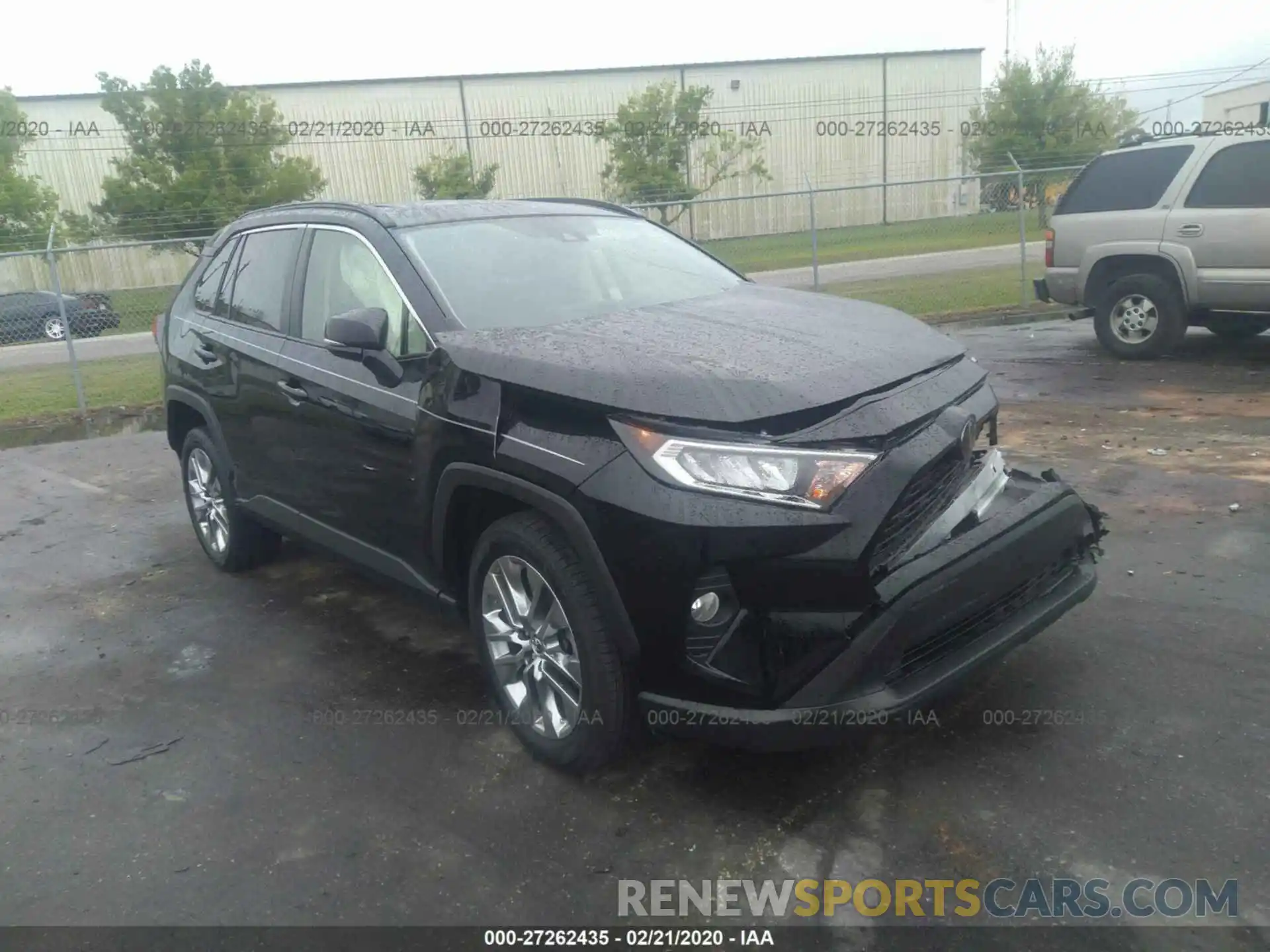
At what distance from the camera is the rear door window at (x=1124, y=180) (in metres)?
9.39

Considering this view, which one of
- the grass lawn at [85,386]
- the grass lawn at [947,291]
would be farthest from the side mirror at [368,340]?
the grass lawn at [947,291]

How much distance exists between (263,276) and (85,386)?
9914mm

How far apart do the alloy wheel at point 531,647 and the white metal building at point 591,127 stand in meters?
26.5

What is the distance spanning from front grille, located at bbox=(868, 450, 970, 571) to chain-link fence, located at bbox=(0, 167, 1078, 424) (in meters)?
10.5

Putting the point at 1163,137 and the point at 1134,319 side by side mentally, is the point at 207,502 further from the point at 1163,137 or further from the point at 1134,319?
the point at 1163,137

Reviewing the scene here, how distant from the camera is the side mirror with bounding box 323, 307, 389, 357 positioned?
366 cm

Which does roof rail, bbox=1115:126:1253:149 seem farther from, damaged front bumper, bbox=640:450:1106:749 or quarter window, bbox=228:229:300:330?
quarter window, bbox=228:229:300:330

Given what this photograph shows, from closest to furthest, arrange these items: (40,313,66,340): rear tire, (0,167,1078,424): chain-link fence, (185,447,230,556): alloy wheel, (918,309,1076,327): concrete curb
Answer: (185,447,230,556): alloy wheel → (918,309,1076,327): concrete curb → (0,167,1078,424): chain-link fence → (40,313,66,340): rear tire

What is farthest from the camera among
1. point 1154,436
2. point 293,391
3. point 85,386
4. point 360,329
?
point 85,386

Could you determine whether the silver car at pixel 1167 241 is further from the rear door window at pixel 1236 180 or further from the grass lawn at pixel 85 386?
the grass lawn at pixel 85 386

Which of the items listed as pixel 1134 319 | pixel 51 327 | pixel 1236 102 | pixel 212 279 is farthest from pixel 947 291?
pixel 1236 102

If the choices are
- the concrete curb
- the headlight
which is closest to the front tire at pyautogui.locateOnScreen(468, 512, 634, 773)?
the headlight

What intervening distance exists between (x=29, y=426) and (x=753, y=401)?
10.6 metres

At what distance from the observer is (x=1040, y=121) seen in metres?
35.4
